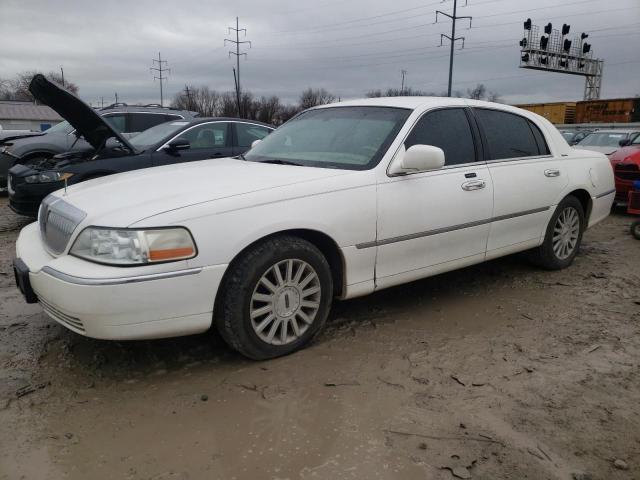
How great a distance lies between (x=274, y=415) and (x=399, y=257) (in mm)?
1442

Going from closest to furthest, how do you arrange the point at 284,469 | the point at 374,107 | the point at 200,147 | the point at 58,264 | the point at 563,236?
Answer: the point at 284,469, the point at 58,264, the point at 374,107, the point at 563,236, the point at 200,147

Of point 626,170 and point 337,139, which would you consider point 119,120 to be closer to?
point 337,139

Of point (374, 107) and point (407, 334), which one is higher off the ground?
point (374, 107)

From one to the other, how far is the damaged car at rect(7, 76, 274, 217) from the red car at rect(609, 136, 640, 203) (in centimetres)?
593

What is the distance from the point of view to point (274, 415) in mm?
2689

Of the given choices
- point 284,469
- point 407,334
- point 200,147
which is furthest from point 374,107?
point 200,147

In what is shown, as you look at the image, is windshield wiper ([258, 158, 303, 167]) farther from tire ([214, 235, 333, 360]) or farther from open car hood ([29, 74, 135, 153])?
open car hood ([29, 74, 135, 153])

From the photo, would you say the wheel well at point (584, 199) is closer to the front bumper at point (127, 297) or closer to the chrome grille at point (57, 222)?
the front bumper at point (127, 297)

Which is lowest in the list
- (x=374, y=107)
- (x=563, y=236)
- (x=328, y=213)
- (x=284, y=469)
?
(x=284, y=469)

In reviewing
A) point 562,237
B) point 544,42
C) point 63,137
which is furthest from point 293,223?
point 544,42

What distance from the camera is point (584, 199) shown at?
17.5ft

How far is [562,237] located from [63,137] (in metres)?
8.10

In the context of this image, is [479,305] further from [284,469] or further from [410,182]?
[284,469]

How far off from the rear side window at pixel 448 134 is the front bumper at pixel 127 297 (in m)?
1.83
